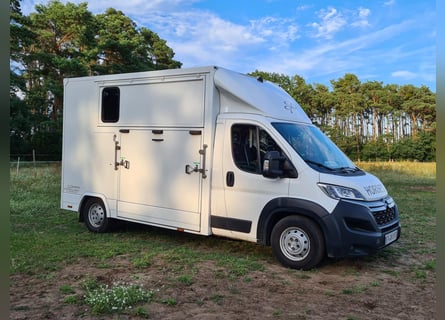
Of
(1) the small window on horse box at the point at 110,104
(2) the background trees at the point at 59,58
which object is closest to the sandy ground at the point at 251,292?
(1) the small window on horse box at the point at 110,104

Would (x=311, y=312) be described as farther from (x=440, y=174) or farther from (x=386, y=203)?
(x=440, y=174)

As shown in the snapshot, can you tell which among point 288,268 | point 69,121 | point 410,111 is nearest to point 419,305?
point 288,268

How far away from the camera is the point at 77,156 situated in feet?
27.3

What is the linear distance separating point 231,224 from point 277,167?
1254 millimetres

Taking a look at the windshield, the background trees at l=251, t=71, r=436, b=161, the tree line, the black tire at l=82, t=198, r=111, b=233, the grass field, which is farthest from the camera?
the background trees at l=251, t=71, r=436, b=161

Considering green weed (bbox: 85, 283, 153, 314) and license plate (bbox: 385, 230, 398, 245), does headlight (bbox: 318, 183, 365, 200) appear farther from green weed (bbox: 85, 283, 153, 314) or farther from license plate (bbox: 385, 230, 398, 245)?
green weed (bbox: 85, 283, 153, 314)

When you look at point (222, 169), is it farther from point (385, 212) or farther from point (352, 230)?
point (385, 212)

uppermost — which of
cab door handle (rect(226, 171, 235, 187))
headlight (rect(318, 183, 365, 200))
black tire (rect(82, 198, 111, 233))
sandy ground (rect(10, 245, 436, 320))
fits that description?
cab door handle (rect(226, 171, 235, 187))

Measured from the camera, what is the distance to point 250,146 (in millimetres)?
6316

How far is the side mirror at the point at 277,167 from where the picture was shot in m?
5.76

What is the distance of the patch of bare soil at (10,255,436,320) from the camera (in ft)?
14.1

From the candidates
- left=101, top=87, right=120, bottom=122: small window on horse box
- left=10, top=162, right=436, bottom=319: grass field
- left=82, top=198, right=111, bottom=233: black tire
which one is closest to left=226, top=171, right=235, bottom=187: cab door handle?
left=10, top=162, right=436, bottom=319: grass field

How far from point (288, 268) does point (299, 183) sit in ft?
4.28

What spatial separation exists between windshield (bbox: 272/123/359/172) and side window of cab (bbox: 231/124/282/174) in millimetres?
265
